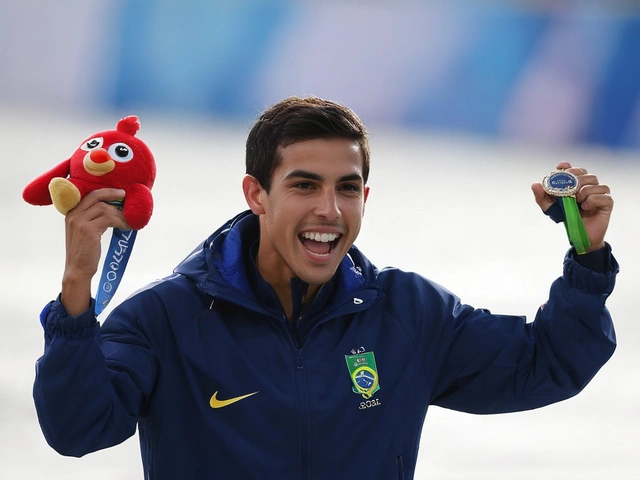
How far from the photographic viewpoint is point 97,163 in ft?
8.48

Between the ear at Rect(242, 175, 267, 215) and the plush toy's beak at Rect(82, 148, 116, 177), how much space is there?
18.9 inches

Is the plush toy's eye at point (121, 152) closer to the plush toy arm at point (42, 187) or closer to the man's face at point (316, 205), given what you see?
the plush toy arm at point (42, 187)

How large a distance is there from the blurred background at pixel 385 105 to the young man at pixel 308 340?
2.67 metres

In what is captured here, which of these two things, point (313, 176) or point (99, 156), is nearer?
point (99, 156)

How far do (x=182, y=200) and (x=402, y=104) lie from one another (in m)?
2.16

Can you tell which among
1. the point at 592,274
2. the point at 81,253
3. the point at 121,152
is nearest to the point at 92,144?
the point at 121,152

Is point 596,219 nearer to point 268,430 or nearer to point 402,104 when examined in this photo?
point 268,430

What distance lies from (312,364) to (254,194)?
50 centimetres

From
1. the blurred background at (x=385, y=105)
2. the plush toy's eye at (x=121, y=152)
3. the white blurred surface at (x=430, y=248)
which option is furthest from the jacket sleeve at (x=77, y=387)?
the blurred background at (x=385, y=105)

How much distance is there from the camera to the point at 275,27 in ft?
25.7

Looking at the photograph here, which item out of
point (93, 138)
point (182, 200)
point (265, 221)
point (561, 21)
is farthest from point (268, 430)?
point (561, 21)

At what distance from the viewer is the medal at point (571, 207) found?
9.20 ft

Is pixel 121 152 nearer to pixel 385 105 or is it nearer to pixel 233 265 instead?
pixel 233 265

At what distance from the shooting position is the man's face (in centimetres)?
283
